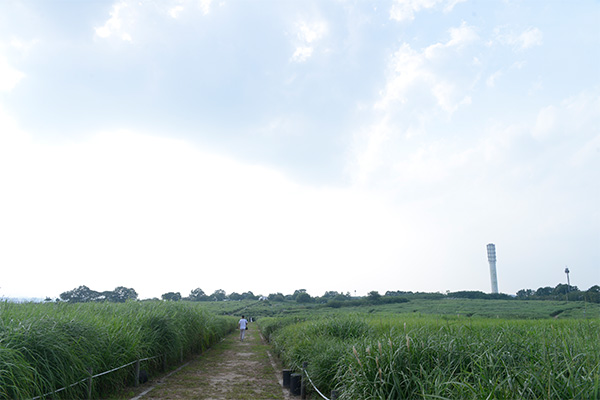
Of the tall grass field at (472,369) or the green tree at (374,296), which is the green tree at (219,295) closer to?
the green tree at (374,296)

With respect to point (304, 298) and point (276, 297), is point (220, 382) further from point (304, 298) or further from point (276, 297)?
point (276, 297)

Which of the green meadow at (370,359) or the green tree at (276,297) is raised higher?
the green meadow at (370,359)

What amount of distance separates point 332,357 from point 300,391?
164 centimetres

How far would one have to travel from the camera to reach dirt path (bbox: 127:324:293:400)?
760 cm

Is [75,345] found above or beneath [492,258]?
beneath

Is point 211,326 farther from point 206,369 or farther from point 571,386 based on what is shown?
point 571,386

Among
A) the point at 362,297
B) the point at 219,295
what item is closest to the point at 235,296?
the point at 219,295

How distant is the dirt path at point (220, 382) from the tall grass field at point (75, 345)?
0.68m

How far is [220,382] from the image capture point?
8.98 m

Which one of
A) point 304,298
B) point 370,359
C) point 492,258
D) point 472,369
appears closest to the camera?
point 472,369

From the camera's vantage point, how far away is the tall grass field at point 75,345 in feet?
15.5

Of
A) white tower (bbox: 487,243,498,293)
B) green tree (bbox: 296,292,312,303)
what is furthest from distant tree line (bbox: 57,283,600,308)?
white tower (bbox: 487,243,498,293)

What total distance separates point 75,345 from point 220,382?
407 centimetres

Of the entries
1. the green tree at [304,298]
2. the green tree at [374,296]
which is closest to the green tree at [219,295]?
the green tree at [304,298]
